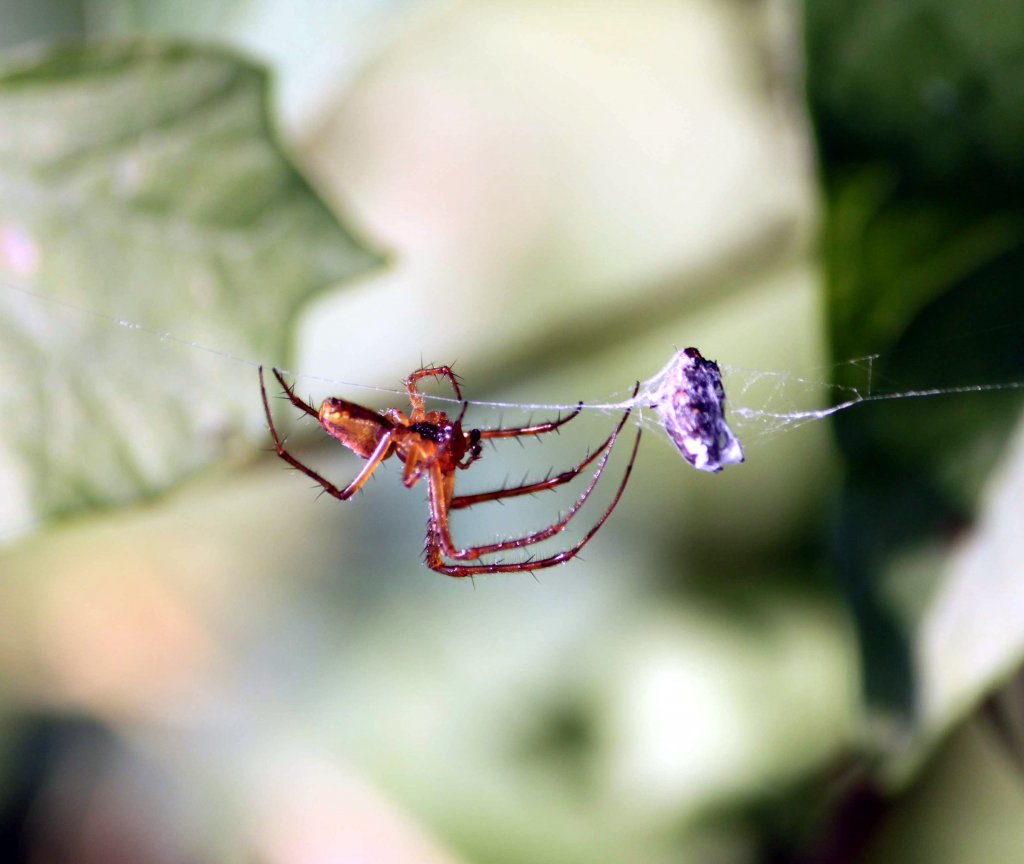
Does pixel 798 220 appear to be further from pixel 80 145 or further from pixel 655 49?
pixel 80 145

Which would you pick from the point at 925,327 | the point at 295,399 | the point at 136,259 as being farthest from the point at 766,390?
the point at 136,259

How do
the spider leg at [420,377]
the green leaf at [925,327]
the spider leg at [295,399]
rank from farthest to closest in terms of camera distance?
the spider leg at [420,377]
the spider leg at [295,399]
the green leaf at [925,327]

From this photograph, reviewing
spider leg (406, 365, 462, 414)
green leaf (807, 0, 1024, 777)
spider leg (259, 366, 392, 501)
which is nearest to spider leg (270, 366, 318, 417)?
spider leg (259, 366, 392, 501)

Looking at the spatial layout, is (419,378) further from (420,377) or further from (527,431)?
(527,431)

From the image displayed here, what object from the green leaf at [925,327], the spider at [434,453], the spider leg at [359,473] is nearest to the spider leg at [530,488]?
the spider at [434,453]

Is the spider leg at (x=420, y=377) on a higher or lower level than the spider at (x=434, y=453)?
higher

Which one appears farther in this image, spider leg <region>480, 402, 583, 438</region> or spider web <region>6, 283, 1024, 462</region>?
spider leg <region>480, 402, 583, 438</region>

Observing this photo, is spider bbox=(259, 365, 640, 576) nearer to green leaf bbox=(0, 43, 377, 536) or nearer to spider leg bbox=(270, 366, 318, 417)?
spider leg bbox=(270, 366, 318, 417)

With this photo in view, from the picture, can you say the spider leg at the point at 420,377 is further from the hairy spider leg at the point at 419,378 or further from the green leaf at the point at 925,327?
the green leaf at the point at 925,327
